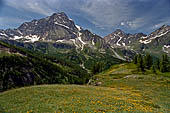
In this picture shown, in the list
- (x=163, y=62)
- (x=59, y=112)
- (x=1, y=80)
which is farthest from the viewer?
(x=1, y=80)

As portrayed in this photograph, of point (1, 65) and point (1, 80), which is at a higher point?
point (1, 65)

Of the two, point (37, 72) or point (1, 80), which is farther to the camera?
point (37, 72)

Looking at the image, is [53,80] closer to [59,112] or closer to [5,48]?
[5,48]

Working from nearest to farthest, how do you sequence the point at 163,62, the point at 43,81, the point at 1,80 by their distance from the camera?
the point at 163,62, the point at 1,80, the point at 43,81

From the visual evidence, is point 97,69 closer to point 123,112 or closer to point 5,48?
point 123,112

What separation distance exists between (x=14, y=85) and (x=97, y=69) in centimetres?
9764

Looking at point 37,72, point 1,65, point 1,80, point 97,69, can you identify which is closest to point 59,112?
point 97,69

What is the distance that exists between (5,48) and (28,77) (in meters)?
76.5

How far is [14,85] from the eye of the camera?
133 m

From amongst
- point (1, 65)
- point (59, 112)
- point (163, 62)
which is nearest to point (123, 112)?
point (59, 112)

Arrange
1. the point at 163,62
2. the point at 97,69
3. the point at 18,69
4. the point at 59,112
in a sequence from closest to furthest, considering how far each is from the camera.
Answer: the point at 59,112
the point at 163,62
the point at 97,69
the point at 18,69

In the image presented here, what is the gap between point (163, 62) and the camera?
91562 millimetres

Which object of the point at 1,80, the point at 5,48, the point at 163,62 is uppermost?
the point at 5,48

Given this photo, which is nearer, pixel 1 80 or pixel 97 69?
pixel 1 80
